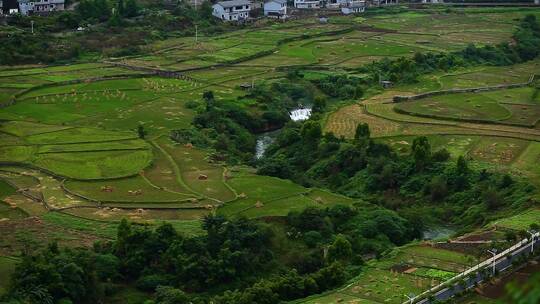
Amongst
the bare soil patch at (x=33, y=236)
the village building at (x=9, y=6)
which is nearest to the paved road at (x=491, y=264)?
the bare soil patch at (x=33, y=236)

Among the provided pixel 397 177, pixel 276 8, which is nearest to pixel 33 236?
pixel 397 177

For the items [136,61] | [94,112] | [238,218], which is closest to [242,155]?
[94,112]

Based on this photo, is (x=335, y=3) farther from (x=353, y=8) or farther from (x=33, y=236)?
(x=33, y=236)

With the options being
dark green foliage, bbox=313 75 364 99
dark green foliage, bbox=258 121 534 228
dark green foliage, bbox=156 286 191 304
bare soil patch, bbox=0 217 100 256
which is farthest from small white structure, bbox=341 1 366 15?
dark green foliage, bbox=156 286 191 304

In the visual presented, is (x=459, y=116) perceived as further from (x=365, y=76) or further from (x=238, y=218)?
(x=238, y=218)

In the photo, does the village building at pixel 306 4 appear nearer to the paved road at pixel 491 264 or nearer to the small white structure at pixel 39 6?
the small white structure at pixel 39 6

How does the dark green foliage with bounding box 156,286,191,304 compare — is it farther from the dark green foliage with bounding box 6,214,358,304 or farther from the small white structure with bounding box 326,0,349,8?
the small white structure with bounding box 326,0,349,8
